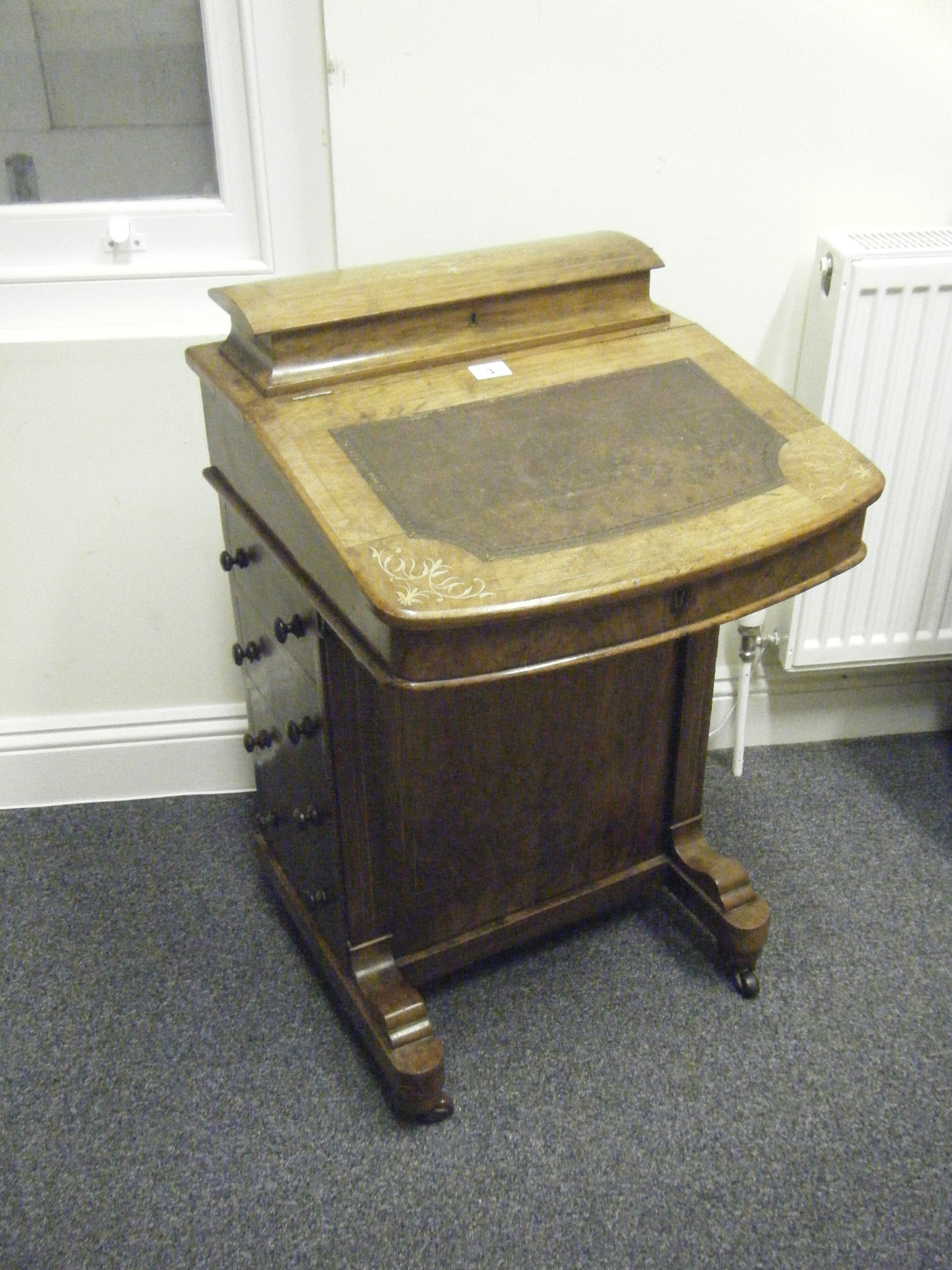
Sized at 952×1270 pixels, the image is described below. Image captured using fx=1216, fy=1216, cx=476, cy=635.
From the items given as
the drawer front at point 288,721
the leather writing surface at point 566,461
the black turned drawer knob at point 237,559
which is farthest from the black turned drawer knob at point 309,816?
the leather writing surface at point 566,461

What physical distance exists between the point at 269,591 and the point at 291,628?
109 mm

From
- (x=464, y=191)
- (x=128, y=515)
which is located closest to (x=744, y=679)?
(x=464, y=191)

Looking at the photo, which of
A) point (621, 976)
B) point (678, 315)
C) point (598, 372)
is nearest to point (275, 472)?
point (598, 372)

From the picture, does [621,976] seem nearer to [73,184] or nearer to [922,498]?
[922,498]

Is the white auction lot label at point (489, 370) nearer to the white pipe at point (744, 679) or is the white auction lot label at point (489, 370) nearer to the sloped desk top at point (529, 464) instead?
the sloped desk top at point (529, 464)

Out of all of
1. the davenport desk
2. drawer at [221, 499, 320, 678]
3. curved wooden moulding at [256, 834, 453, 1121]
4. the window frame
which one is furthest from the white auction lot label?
curved wooden moulding at [256, 834, 453, 1121]

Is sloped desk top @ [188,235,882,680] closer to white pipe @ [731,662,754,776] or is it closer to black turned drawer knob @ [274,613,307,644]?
black turned drawer knob @ [274,613,307,644]

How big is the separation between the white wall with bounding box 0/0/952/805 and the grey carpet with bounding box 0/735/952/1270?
490 mm

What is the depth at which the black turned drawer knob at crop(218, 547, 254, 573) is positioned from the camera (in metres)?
1.59

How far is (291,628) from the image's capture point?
57.2 inches

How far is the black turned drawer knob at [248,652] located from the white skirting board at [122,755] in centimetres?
45

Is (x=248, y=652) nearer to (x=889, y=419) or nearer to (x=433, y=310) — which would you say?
(x=433, y=310)

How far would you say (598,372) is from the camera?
1.46m

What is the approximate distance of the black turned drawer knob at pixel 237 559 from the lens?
1.59 meters
